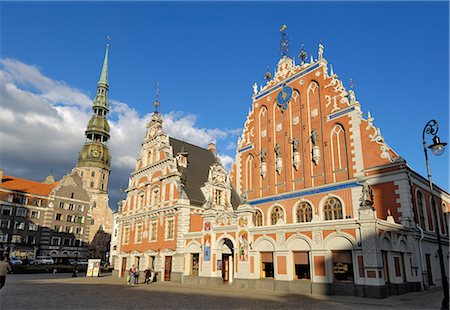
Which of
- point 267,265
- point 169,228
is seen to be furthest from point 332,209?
point 169,228

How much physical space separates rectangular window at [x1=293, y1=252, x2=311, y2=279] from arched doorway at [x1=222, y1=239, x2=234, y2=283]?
7.63 meters

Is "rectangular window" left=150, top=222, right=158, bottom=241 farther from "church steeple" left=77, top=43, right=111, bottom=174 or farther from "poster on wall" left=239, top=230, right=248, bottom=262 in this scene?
"church steeple" left=77, top=43, right=111, bottom=174

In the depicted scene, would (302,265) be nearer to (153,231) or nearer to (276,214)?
(276,214)

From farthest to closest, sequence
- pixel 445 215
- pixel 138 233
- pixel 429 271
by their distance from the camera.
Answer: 1. pixel 138 233
2. pixel 445 215
3. pixel 429 271

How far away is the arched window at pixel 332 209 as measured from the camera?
81.2 ft

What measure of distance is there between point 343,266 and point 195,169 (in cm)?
2072

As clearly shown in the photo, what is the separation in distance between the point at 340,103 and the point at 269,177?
357 inches

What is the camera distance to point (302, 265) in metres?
21.8

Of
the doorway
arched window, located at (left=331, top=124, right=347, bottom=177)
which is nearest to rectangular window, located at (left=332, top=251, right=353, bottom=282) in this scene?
arched window, located at (left=331, top=124, right=347, bottom=177)

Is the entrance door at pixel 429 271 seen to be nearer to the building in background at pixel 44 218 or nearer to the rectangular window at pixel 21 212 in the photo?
the building in background at pixel 44 218

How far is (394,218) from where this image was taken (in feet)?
74.2

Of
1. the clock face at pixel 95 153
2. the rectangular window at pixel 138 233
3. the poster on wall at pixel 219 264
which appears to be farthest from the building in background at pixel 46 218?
the poster on wall at pixel 219 264

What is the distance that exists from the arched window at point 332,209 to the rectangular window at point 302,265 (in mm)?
4663

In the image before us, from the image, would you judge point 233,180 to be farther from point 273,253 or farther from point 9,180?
point 9,180
